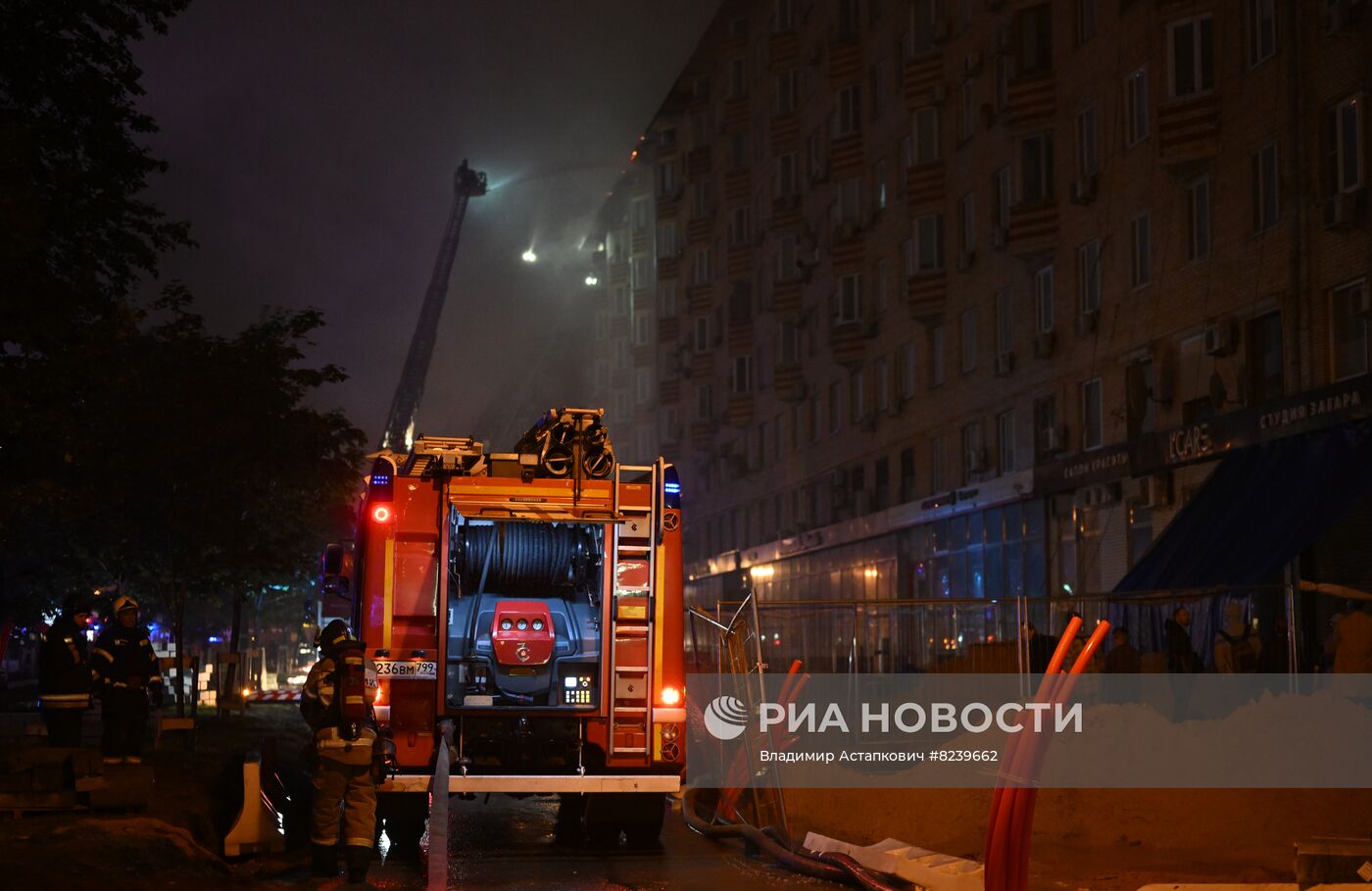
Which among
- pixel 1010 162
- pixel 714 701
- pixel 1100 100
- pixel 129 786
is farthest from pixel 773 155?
pixel 129 786

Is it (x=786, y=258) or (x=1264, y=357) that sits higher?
(x=786, y=258)

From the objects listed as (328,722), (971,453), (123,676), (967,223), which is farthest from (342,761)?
(967,223)

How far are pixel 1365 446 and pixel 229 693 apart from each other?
18.1 metres

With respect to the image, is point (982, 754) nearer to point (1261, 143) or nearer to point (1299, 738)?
point (1299, 738)

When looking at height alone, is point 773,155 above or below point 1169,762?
above

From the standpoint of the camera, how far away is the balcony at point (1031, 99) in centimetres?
3102

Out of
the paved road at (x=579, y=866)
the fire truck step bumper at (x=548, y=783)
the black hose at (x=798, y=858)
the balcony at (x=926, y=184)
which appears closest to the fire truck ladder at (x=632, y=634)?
the fire truck step bumper at (x=548, y=783)

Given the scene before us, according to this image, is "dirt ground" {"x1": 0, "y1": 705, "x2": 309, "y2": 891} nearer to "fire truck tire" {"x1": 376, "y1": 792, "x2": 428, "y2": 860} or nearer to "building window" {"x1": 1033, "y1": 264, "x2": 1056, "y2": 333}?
"fire truck tire" {"x1": 376, "y1": 792, "x2": 428, "y2": 860}

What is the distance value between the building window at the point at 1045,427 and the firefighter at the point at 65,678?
20.7 m

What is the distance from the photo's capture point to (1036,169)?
32.0m

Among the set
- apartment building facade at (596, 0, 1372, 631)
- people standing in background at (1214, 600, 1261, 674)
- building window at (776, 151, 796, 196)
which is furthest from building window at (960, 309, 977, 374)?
people standing in background at (1214, 600, 1261, 674)

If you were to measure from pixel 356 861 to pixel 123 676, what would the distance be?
199 inches

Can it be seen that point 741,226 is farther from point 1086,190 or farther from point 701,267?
point 1086,190

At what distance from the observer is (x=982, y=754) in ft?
46.1
